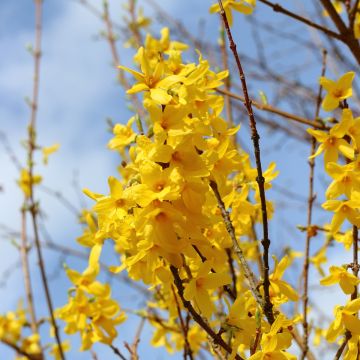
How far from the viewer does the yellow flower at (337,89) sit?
1.84 m

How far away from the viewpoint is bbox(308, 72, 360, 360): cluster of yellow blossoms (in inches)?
57.0

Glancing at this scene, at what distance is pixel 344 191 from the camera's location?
1638 mm

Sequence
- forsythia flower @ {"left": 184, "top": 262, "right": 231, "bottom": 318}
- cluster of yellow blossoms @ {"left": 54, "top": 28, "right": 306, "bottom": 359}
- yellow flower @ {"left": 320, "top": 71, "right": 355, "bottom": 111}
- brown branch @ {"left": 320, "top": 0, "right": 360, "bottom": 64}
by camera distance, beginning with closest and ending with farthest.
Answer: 1. cluster of yellow blossoms @ {"left": 54, "top": 28, "right": 306, "bottom": 359}
2. forsythia flower @ {"left": 184, "top": 262, "right": 231, "bottom": 318}
3. yellow flower @ {"left": 320, "top": 71, "right": 355, "bottom": 111}
4. brown branch @ {"left": 320, "top": 0, "right": 360, "bottom": 64}

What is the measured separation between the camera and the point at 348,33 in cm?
204

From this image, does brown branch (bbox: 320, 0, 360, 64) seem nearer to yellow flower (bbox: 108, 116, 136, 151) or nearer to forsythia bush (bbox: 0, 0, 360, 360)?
forsythia bush (bbox: 0, 0, 360, 360)

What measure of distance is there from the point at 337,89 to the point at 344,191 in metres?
0.45

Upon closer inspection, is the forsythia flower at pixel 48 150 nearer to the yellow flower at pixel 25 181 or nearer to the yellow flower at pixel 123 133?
the yellow flower at pixel 25 181

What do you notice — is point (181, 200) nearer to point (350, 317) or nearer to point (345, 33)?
point (350, 317)

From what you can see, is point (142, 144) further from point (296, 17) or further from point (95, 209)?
point (296, 17)

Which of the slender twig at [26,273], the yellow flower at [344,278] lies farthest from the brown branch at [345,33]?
the slender twig at [26,273]

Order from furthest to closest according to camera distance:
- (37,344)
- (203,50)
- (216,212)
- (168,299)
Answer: (203,50), (37,344), (168,299), (216,212)

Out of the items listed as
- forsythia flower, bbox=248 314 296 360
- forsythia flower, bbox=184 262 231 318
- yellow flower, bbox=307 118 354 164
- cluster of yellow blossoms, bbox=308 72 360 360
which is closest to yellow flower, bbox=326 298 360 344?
cluster of yellow blossoms, bbox=308 72 360 360

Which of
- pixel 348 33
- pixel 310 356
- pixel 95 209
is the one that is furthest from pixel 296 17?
pixel 310 356

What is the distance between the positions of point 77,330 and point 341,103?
147 cm
